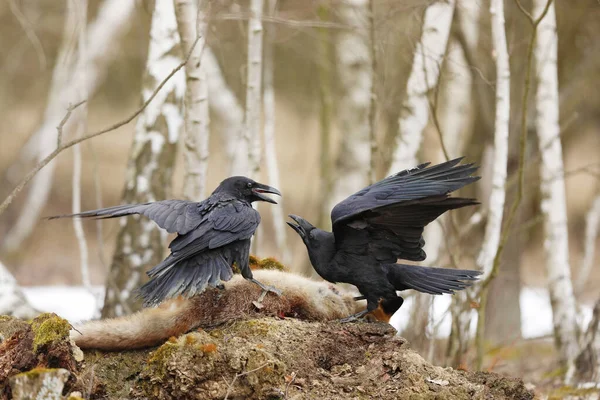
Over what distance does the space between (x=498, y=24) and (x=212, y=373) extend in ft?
13.9

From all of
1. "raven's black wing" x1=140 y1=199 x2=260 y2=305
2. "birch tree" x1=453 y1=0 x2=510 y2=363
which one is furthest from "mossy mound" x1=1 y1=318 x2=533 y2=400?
"birch tree" x1=453 y1=0 x2=510 y2=363

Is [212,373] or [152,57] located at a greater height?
[152,57]

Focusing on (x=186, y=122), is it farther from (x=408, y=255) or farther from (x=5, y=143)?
(x=5, y=143)

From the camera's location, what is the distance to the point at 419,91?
7.63 m

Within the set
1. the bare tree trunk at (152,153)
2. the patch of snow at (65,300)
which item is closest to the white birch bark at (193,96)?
the bare tree trunk at (152,153)

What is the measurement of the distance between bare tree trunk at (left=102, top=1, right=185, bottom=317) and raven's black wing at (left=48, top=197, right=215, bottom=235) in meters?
2.99

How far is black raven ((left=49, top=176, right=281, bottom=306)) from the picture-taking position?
432 centimetres

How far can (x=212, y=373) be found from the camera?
385 cm

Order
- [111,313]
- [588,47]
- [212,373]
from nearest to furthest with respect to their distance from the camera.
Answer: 1. [212,373]
2. [111,313]
3. [588,47]

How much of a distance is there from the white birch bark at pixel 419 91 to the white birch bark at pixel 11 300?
359 cm

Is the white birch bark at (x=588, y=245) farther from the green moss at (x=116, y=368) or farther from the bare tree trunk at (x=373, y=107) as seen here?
the green moss at (x=116, y=368)

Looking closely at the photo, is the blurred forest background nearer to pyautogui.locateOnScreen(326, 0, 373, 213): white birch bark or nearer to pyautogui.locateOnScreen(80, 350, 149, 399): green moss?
pyautogui.locateOnScreen(326, 0, 373, 213): white birch bark

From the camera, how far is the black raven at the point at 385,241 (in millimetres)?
4484

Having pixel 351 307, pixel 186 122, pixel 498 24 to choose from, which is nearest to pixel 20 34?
pixel 186 122
